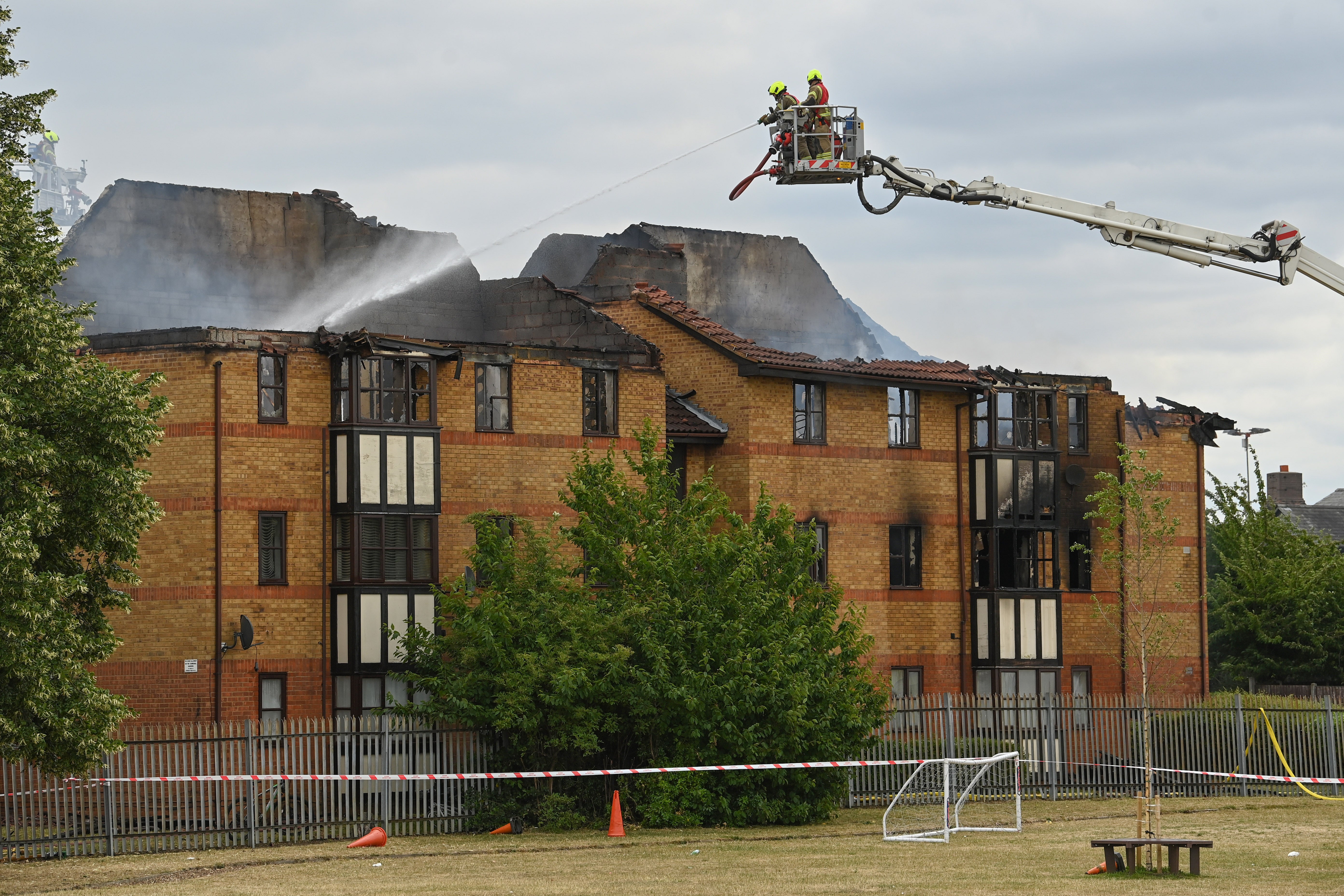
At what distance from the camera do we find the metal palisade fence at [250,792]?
3011 cm

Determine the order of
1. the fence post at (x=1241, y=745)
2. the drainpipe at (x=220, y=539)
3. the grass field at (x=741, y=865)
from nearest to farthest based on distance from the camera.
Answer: the grass field at (x=741, y=865) → the drainpipe at (x=220, y=539) → the fence post at (x=1241, y=745)

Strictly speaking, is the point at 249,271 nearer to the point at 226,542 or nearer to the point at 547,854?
the point at 226,542

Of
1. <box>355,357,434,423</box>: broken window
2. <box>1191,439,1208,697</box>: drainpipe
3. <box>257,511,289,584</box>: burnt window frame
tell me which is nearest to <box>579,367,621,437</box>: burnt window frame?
<box>355,357,434,423</box>: broken window

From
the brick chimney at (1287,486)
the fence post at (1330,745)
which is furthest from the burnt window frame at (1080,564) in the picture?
the brick chimney at (1287,486)

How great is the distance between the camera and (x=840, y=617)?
45.7m

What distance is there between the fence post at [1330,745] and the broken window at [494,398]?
724 inches

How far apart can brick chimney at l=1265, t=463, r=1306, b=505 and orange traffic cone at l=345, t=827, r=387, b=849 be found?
6948 centimetres

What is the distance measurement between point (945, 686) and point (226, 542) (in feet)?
60.9

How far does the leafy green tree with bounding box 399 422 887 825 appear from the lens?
3319 centimetres

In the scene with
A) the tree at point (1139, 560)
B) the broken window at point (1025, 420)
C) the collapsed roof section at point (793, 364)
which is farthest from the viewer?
the broken window at point (1025, 420)

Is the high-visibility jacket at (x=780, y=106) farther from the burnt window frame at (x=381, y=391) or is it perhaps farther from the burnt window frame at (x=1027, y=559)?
the burnt window frame at (x=1027, y=559)

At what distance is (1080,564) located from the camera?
50.5m

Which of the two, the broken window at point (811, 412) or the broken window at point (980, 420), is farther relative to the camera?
the broken window at point (980, 420)

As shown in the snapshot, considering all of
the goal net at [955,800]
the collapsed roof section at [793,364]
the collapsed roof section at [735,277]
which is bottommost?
the goal net at [955,800]
